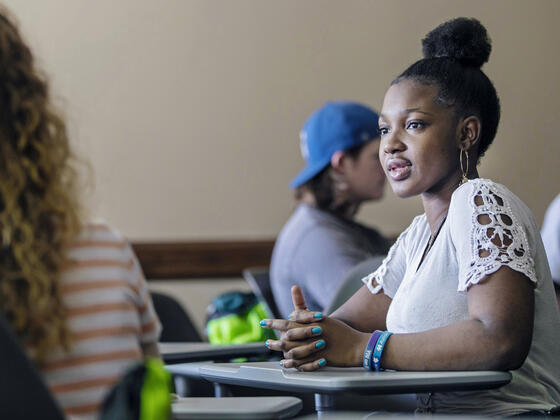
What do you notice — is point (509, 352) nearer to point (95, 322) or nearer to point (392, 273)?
A: point (392, 273)

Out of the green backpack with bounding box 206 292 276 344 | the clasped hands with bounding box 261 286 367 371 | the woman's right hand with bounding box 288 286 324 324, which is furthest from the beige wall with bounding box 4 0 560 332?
the clasped hands with bounding box 261 286 367 371

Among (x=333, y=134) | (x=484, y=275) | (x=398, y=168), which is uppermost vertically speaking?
(x=398, y=168)

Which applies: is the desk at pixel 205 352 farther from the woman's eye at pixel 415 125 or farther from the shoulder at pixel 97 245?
the shoulder at pixel 97 245

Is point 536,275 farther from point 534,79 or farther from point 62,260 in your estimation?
point 534,79

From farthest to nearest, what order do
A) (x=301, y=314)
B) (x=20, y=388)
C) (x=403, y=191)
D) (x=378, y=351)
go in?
(x=403, y=191)
(x=301, y=314)
(x=378, y=351)
(x=20, y=388)

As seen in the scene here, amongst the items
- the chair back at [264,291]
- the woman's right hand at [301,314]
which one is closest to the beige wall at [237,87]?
the chair back at [264,291]

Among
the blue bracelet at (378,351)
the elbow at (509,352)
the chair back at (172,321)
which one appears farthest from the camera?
the chair back at (172,321)

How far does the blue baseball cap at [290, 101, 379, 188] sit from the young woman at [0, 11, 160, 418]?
2.15 metres

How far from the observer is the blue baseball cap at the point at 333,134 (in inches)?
128

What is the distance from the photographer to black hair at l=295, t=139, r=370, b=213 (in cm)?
321

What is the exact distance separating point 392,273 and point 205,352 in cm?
59

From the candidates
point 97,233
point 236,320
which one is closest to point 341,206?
point 236,320

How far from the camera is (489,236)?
1.48 m

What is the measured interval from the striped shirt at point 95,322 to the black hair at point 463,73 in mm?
877
